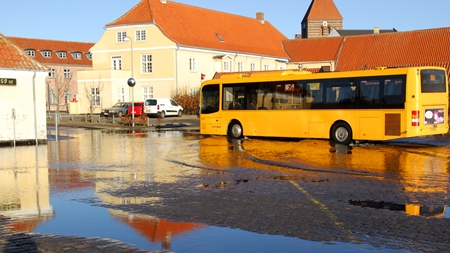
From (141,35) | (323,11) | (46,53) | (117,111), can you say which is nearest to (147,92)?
(141,35)

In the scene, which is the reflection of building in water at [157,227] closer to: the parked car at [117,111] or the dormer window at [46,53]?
the parked car at [117,111]

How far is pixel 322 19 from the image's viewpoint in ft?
342

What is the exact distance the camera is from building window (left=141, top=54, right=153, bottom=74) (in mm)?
60125

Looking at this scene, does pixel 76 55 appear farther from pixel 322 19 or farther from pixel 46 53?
pixel 322 19

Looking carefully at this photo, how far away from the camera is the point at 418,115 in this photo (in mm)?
19875

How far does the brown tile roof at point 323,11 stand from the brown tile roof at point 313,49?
2721cm

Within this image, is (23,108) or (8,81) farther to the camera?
(23,108)

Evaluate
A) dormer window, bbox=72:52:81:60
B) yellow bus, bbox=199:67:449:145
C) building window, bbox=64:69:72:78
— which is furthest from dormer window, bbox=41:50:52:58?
yellow bus, bbox=199:67:449:145

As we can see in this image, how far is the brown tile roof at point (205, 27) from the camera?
198 feet

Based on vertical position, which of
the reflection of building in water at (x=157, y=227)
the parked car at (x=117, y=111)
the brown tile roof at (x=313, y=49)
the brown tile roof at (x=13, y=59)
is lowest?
the reflection of building in water at (x=157, y=227)

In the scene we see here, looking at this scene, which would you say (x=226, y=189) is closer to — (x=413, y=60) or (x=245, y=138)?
(x=245, y=138)

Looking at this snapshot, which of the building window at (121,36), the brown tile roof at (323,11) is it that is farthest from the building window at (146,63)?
the brown tile roof at (323,11)

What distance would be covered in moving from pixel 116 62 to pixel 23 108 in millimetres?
39958

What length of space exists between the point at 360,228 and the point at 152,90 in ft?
176
